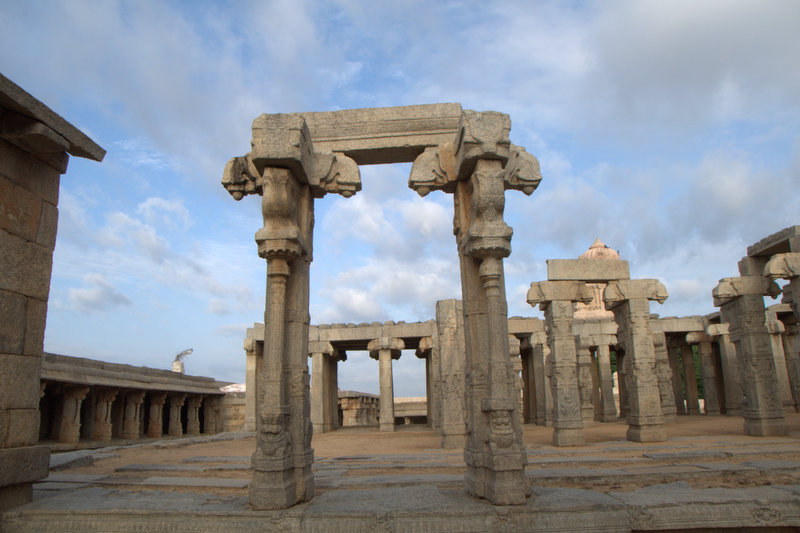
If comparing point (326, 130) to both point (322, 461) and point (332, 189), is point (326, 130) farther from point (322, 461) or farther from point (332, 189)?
point (322, 461)

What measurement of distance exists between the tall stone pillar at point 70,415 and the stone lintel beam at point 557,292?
16.4 metres

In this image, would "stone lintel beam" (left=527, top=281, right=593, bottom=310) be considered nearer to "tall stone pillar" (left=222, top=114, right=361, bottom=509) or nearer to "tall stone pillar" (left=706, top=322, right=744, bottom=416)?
"tall stone pillar" (left=222, top=114, right=361, bottom=509)

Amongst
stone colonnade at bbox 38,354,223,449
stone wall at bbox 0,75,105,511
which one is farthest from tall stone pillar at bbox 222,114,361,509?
stone colonnade at bbox 38,354,223,449

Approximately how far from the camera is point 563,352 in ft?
46.9

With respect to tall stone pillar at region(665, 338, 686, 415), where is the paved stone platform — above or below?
below

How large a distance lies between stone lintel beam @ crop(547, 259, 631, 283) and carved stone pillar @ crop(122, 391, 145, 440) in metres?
18.5

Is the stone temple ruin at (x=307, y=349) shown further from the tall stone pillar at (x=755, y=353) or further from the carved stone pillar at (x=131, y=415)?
the carved stone pillar at (x=131, y=415)

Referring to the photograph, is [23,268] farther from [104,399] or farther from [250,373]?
[250,373]

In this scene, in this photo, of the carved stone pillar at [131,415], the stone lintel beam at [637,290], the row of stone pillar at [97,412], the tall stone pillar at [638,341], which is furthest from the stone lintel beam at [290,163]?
the carved stone pillar at [131,415]

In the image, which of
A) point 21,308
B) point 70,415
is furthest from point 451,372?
point 70,415

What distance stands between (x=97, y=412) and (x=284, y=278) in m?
18.7

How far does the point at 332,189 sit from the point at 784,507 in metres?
6.01

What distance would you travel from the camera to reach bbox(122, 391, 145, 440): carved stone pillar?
73.6ft

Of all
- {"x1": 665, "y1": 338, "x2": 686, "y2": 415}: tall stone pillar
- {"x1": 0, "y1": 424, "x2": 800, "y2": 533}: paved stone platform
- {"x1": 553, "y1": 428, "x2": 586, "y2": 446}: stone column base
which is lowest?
{"x1": 553, "y1": 428, "x2": 586, "y2": 446}: stone column base
